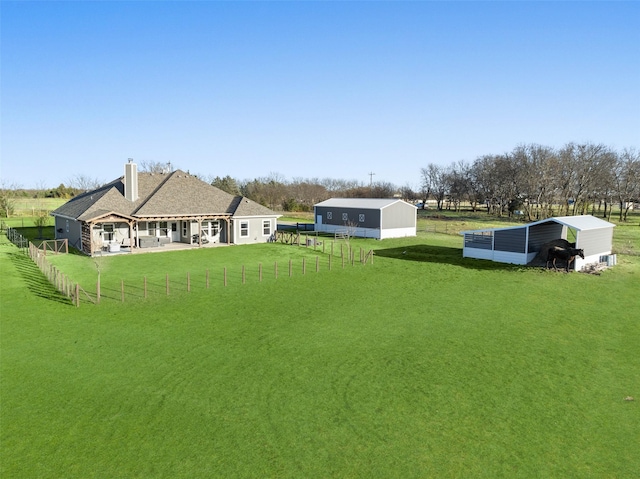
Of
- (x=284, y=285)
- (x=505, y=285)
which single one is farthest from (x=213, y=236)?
(x=505, y=285)

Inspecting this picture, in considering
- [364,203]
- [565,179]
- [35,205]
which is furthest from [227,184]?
[565,179]

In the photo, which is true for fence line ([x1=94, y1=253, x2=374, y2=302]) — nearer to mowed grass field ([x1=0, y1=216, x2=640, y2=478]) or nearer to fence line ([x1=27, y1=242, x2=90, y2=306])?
mowed grass field ([x1=0, y1=216, x2=640, y2=478])

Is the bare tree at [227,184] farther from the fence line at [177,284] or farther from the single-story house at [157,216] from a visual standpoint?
the fence line at [177,284]

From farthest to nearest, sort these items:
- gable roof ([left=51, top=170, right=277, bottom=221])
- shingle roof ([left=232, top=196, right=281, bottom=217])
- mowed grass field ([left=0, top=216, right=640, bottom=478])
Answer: shingle roof ([left=232, top=196, right=281, bottom=217]) → gable roof ([left=51, top=170, right=277, bottom=221]) → mowed grass field ([left=0, top=216, right=640, bottom=478])

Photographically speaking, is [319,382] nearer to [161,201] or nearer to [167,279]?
[167,279]

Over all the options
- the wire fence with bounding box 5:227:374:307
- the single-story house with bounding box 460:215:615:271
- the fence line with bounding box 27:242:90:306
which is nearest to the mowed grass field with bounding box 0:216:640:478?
the wire fence with bounding box 5:227:374:307
